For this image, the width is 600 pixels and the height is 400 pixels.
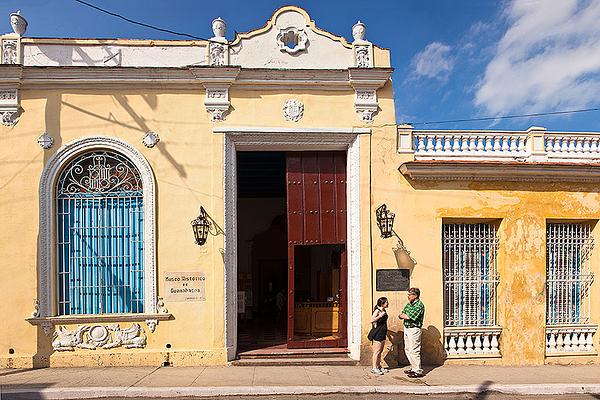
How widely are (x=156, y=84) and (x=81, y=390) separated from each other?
16.9 feet

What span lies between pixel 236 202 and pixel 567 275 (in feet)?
21.2

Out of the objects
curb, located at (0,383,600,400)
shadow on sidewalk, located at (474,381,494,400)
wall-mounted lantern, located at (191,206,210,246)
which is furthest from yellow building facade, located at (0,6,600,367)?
curb, located at (0,383,600,400)

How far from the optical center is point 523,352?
29.0 feet

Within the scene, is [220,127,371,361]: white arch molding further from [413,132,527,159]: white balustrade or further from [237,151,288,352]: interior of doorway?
[237,151,288,352]: interior of doorway

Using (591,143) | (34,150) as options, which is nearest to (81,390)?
(34,150)

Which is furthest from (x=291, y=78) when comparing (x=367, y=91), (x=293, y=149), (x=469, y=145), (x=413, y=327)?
(x=413, y=327)

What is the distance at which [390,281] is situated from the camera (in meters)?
8.73

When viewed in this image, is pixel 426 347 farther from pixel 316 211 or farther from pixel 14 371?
pixel 14 371

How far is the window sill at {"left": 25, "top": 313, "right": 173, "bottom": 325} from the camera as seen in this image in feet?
27.2

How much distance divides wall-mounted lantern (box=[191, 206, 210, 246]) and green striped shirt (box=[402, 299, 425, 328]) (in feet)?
12.1

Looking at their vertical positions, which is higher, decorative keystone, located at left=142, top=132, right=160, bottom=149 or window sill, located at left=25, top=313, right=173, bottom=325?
decorative keystone, located at left=142, top=132, right=160, bottom=149

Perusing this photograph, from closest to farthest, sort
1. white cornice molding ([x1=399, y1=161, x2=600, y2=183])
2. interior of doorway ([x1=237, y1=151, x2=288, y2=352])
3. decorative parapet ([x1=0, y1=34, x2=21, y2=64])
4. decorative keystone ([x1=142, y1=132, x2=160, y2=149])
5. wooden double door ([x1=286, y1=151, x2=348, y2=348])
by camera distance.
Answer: decorative parapet ([x1=0, y1=34, x2=21, y2=64]), decorative keystone ([x1=142, y1=132, x2=160, y2=149]), white cornice molding ([x1=399, y1=161, x2=600, y2=183]), wooden double door ([x1=286, y1=151, x2=348, y2=348]), interior of doorway ([x1=237, y1=151, x2=288, y2=352])

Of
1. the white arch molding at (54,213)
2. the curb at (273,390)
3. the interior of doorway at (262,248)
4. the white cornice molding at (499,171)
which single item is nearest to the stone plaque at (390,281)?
the white cornice molding at (499,171)

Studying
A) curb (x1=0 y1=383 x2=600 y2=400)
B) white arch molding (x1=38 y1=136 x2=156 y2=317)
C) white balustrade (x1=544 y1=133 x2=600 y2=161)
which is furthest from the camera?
white balustrade (x1=544 y1=133 x2=600 y2=161)
